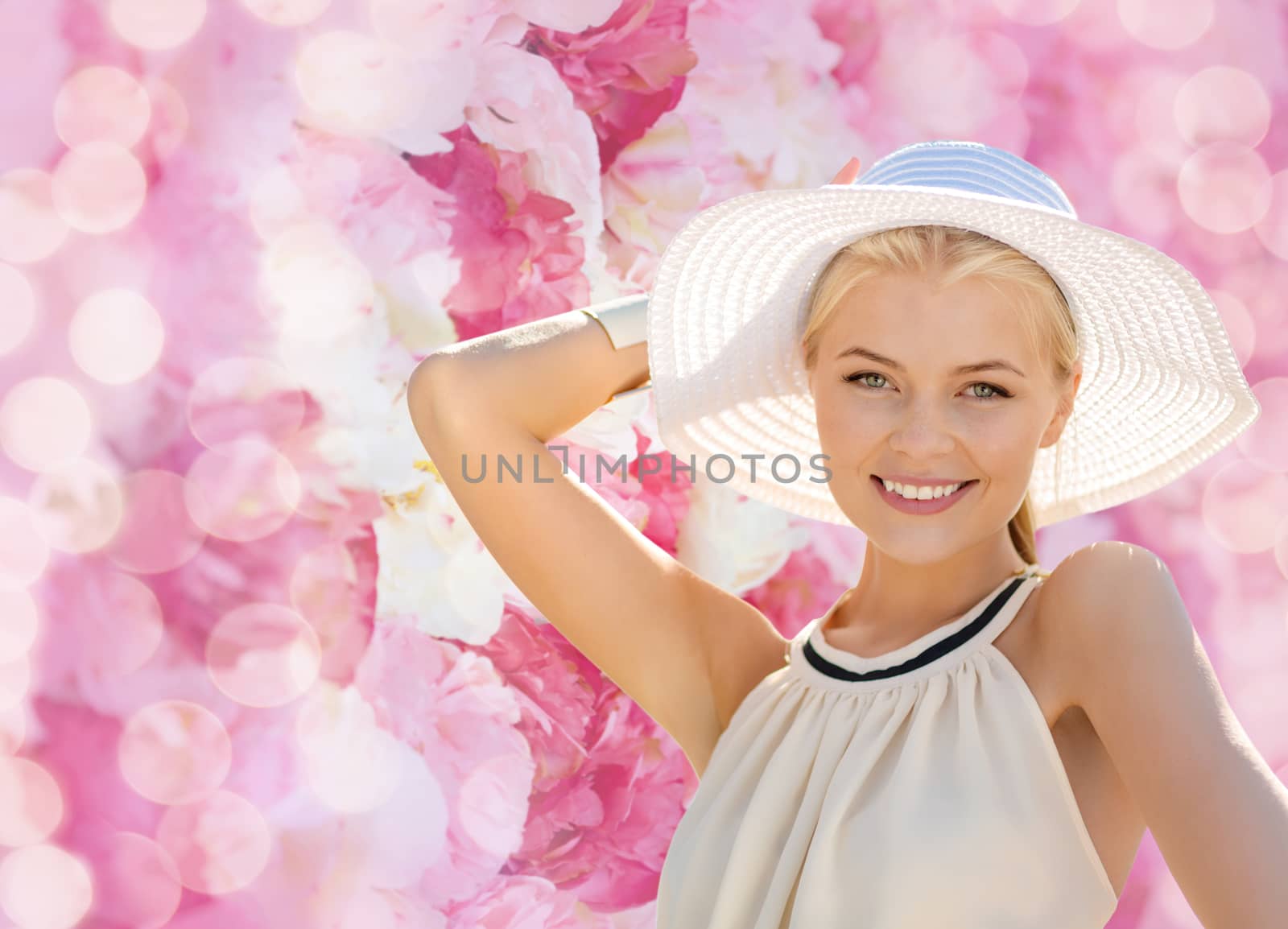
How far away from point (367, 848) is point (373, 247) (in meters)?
1.00

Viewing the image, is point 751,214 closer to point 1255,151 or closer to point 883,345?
point 883,345

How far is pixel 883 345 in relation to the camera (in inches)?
53.8

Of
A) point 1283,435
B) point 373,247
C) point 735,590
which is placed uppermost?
point 373,247

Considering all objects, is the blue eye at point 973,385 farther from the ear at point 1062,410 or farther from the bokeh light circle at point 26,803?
the bokeh light circle at point 26,803

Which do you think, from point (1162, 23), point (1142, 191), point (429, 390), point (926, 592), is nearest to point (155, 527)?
point (429, 390)

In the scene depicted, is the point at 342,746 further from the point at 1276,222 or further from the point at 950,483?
the point at 1276,222

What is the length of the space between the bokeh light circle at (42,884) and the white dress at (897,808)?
110cm

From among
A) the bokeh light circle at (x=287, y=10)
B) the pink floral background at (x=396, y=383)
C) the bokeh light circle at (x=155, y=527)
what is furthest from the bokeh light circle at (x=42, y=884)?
the bokeh light circle at (x=287, y=10)

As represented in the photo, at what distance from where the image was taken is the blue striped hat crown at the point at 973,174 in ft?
4.42

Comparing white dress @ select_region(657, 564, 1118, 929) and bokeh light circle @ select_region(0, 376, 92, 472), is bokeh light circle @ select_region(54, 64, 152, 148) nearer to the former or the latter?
bokeh light circle @ select_region(0, 376, 92, 472)

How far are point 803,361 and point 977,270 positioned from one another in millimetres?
343

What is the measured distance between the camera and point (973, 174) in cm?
135

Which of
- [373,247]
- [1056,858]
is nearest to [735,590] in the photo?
[373,247]

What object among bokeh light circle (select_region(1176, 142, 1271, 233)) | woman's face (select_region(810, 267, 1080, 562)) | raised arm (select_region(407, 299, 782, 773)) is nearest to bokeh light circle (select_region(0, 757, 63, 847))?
raised arm (select_region(407, 299, 782, 773))
